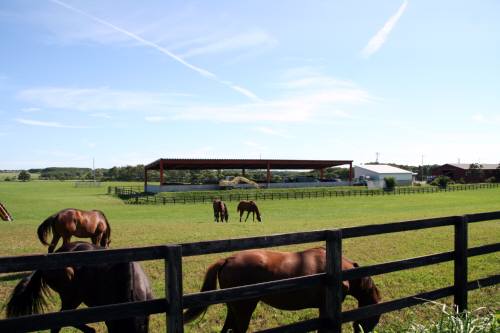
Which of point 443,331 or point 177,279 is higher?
point 177,279

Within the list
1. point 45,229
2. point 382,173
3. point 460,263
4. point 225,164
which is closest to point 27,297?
point 460,263

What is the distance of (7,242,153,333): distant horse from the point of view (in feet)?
14.1

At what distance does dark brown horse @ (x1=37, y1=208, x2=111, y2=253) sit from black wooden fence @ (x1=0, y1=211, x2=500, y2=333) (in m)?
8.24

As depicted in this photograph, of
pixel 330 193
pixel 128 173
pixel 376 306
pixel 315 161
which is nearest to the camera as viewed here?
pixel 376 306

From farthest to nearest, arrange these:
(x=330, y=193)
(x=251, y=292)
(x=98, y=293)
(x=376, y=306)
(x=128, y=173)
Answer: (x=128, y=173) < (x=330, y=193) < (x=98, y=293) < (x=376, y=306) < (x=251, y=292)

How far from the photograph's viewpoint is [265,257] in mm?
4953

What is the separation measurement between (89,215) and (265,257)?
8.36 metres

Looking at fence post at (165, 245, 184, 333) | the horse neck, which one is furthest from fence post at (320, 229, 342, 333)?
fence post at (165, 245, 184, 333)

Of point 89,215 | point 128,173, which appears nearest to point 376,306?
point 89,215

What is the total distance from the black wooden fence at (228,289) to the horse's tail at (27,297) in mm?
2267

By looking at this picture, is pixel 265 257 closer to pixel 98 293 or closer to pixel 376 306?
pixel 376 306

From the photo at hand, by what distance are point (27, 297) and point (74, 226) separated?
22.1 ft

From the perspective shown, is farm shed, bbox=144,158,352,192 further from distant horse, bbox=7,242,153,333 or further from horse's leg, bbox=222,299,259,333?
horse's leg, bbox=222,299,259,333

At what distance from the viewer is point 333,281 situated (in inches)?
156
